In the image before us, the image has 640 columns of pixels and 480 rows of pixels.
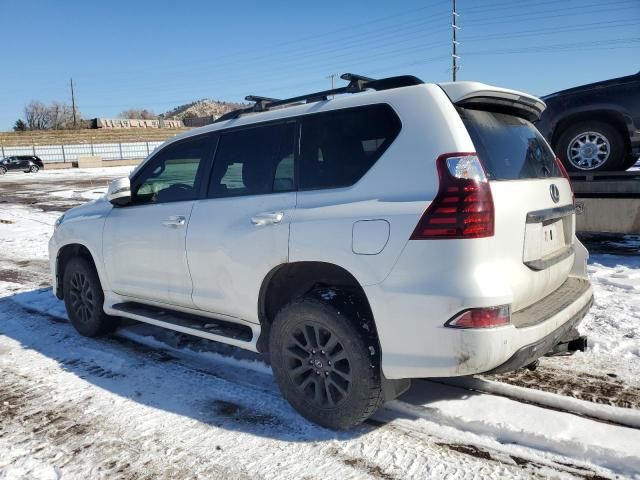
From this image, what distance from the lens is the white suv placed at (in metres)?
2.52

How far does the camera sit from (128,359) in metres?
4.22

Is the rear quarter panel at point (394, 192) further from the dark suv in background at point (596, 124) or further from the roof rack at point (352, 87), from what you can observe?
the dark suv in background at point (596, 124)

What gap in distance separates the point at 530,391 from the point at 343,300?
145 centimetres

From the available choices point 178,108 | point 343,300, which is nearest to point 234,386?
point 343,300

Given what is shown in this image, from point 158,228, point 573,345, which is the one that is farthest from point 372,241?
point 158,228

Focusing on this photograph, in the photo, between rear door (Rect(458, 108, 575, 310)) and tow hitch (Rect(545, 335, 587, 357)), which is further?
tow hitch (Rect(545, 335, 587, 357))

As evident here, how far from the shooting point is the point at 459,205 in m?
2.50

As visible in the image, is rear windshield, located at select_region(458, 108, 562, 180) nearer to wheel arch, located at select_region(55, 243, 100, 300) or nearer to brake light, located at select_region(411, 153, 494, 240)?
brake light, located at select_region(411, 153, 494, 240)

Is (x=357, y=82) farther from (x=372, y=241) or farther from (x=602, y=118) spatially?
(x=602, y=118)

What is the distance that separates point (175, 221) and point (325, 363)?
1609mm

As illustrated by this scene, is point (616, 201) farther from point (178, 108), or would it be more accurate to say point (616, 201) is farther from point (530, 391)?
point (178, 108)

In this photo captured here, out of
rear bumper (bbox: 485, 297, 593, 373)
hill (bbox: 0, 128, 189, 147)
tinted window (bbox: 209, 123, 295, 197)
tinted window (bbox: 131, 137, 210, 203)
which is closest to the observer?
rear bumper (bbox: 485, 297, 593, 373)

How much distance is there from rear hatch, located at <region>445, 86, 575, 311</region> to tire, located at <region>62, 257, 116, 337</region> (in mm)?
3596

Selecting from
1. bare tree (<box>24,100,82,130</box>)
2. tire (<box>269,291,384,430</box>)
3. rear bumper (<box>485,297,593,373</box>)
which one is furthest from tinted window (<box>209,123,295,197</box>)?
bare tree (<box>24,100,82,130</box>)
